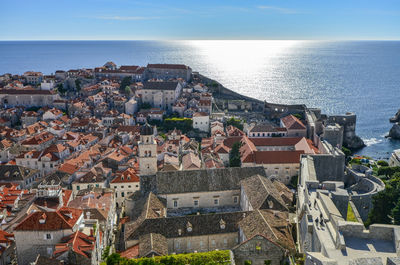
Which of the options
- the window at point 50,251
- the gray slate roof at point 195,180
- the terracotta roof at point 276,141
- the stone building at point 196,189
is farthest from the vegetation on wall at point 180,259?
the terracotta roof at point 276,141

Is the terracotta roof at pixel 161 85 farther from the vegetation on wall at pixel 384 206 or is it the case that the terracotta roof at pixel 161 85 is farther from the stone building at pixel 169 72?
the vegetation on wall at pixel 384 206

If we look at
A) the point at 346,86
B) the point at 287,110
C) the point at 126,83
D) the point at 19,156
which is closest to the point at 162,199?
the point at 19,156

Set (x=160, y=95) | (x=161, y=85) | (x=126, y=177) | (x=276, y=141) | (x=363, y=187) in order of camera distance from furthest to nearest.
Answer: (x=161, y=85)
(x=160, y=95)
(x=276, y=141)
(x=126, y=177)
(x=363, y=187)

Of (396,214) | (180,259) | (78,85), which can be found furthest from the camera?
(78,85)

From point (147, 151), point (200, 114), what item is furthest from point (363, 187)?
point (200, 114)

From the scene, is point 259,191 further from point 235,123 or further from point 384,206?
point 235,123

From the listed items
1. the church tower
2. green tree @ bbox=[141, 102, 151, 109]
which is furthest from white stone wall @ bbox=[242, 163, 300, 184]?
green tree @ bbox=[141, 102, 151, 109]

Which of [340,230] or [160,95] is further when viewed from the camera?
[160,95]

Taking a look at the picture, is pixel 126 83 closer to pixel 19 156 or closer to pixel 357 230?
pixel 19 156
